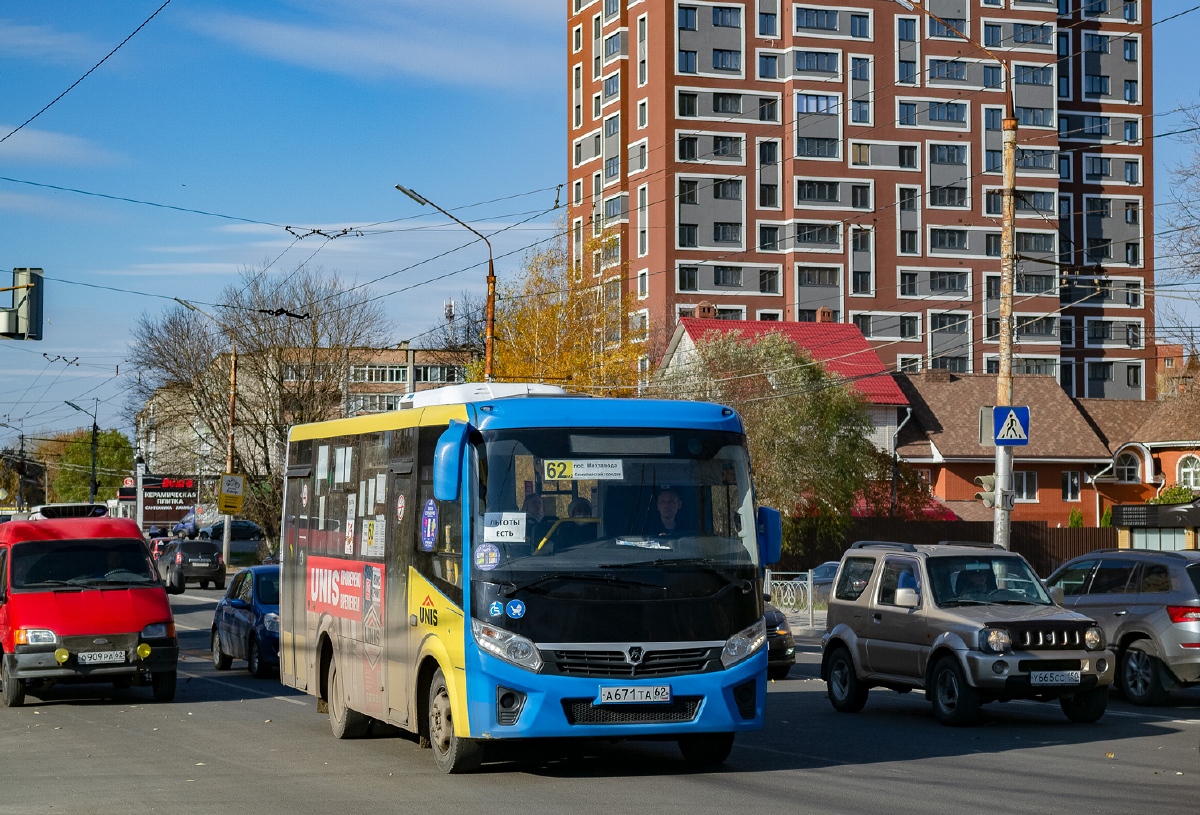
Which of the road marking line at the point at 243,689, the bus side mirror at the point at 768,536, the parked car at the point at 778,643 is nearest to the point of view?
the bus side mirror at the point at 768,536

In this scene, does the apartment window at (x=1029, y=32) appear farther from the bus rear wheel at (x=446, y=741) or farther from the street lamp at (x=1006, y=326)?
the bus rear wheel at (x=446, y=741)

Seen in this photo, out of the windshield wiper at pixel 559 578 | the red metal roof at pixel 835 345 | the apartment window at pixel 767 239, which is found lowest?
the windshield wiper at pixel 559 578

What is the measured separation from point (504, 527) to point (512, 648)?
0.86 meters

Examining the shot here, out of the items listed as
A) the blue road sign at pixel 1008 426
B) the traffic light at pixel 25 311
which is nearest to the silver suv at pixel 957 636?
the blue road sign at pixel 1008 426

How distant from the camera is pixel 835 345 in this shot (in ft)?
246

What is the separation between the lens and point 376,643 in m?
12.8

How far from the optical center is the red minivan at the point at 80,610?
17.3 meters

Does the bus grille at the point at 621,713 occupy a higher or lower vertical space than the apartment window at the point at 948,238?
lower

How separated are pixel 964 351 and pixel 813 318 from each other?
11136mm

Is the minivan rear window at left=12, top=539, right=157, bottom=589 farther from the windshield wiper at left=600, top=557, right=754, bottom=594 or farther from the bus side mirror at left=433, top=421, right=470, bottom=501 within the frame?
the windshield wiper at left=600, top=557, right=754, bottom=594

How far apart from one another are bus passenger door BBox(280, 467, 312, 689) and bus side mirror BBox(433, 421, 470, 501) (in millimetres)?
4813

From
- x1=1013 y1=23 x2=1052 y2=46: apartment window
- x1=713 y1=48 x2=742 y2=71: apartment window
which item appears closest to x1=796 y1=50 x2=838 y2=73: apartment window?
x1=713 y1=48 x2=742 y2=71: apartment window

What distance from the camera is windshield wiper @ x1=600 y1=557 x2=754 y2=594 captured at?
11.0 m

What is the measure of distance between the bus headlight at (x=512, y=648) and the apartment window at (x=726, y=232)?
267 feet
